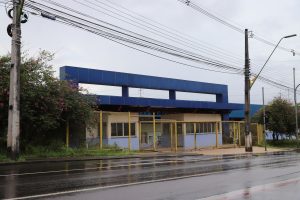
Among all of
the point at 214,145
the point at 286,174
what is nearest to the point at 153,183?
the point at 286,174

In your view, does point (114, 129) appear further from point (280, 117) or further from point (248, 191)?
point (280, 117)

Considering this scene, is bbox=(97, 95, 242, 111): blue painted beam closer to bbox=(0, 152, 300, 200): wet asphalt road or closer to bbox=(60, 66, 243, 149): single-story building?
bbox=(60, 66, 243, 149): single-story building

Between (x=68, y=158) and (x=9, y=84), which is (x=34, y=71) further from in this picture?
(x=68, y=158)

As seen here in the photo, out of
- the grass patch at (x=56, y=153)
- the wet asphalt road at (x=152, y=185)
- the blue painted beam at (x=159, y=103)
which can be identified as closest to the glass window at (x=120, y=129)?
the blue painted beam at (x=159, y=103)

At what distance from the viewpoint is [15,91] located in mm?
20094

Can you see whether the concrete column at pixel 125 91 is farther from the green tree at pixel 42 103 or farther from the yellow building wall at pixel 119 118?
the green tree at pixel 42 103

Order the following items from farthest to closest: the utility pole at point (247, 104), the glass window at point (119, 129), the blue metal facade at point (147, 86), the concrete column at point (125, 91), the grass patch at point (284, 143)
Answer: the grass patch at point (284, 143), the concrete column at point (125, 91), the utility pole at point (247, 104), the blue metal facade at point (147, 86), the glass window at point (119, 129)

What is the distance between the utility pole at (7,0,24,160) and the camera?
65.7 ft

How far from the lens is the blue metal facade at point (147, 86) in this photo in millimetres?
34156

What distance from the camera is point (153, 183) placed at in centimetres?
1243

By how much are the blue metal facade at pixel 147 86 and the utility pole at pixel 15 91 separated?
33.0 ft

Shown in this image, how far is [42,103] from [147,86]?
18599 mm

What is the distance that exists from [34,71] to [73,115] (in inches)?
135

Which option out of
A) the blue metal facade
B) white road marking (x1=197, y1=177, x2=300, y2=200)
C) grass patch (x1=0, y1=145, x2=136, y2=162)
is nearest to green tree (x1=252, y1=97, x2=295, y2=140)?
the blue metal facade
